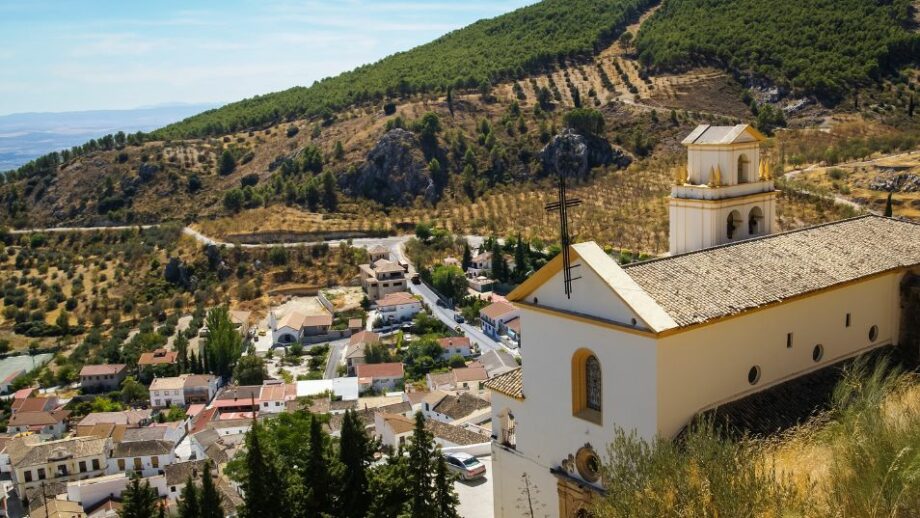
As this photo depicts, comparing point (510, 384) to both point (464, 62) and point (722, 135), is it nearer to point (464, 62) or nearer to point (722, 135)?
point (722, 135)

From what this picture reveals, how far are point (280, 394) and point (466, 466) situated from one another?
19666 mm

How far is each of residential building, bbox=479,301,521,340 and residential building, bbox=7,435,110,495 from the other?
20.3 metres

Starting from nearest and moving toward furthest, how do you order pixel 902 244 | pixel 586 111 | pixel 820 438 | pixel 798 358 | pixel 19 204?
pixel 820 438
pixel 798 358
pixel 902 244
pixel 586 111
pixel 19 204

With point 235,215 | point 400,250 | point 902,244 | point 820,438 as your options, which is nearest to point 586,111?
point 400,250

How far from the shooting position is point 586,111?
67.2 meters

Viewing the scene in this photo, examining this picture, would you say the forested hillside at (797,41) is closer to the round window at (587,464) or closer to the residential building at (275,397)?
the residential building at (275,397)

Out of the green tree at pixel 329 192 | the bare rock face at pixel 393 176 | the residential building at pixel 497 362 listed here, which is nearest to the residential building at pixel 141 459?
the residential building at pixel 497 362

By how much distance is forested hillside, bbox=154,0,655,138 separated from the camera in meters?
84.3

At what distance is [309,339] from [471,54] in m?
55.4

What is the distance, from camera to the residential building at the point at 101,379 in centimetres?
4394

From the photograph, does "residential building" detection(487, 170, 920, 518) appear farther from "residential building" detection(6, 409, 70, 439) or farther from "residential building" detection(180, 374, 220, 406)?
"residential building" detection(6, 409, 70, 439)

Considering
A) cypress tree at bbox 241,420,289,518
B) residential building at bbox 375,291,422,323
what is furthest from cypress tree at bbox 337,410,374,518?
residential building at bbox 375,291,422,323

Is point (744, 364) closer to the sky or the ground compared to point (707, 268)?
closer to the ground

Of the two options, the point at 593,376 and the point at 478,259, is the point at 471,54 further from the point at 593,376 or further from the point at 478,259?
the point at 593,376
